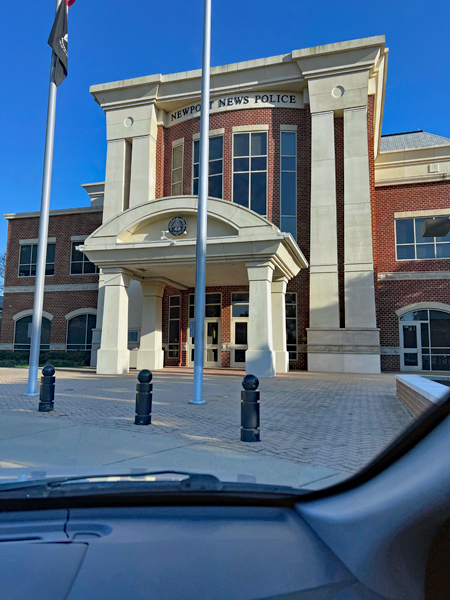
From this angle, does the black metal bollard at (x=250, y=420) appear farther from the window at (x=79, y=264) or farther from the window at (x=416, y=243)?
the window at (x=79, y=264)

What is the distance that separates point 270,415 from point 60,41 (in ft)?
33.7

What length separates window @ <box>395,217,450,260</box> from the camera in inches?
878

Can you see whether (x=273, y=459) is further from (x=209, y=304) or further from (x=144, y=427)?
(x=209, y=304)

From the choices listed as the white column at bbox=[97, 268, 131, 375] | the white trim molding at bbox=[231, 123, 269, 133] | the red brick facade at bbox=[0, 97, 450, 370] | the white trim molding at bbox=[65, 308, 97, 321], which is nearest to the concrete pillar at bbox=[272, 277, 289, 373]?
the red brick facade at bbox=[0, 97, 450, 370]

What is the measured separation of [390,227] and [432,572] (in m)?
23.8

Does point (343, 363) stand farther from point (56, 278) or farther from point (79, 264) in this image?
point (56, 278)

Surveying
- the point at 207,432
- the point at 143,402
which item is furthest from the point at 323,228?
the point at 207,432

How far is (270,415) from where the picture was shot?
28.4 feet

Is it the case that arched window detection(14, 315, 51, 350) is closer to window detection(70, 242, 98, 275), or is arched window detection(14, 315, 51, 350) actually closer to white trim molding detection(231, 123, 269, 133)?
window detection(70, 242, 98, 275)

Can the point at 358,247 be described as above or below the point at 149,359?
above

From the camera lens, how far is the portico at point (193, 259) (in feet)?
54.9

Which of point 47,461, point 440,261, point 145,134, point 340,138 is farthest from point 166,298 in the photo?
point 47,461

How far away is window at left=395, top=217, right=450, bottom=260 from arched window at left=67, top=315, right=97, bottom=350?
16.9 metres

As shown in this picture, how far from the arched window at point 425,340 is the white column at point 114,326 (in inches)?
502
